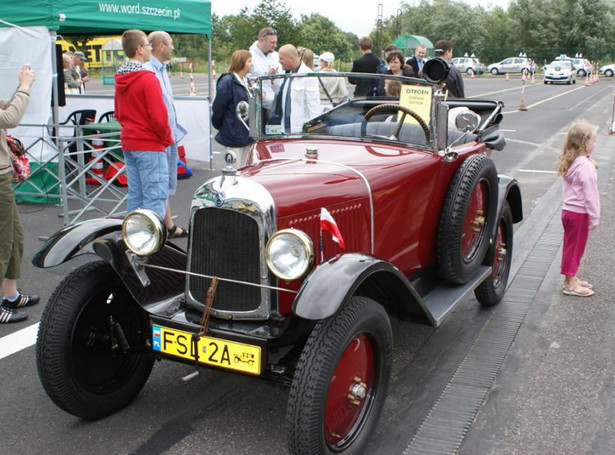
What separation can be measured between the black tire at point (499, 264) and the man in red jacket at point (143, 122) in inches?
109

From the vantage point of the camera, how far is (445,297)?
146 inches

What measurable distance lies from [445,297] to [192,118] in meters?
6.79

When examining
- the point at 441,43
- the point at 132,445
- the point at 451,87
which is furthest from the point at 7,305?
the point at 441,43

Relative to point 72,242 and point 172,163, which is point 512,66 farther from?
point 72,242

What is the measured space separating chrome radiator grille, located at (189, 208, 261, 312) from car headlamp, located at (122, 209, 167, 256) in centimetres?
16

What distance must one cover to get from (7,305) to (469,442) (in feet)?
10.2

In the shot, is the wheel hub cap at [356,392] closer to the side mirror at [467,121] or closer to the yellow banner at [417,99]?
the yellow banner at [417,99]

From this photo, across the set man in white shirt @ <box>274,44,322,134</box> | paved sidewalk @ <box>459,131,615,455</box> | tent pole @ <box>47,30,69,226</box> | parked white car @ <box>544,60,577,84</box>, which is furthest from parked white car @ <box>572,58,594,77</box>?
man in white shirt @ <box>274,44,322,134</box>

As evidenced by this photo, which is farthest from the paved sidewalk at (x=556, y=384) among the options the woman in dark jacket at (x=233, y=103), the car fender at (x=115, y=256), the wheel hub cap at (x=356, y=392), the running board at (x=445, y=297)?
the woman in dark jacket at (x=233, y=103)

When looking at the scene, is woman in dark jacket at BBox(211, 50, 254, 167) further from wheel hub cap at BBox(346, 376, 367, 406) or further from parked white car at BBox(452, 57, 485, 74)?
parked white car at BBox(452, 57, 485, 74)

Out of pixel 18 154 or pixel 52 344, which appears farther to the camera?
pixel 18 154

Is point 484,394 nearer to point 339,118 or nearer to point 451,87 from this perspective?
point 339,118

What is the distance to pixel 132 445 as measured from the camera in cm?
287

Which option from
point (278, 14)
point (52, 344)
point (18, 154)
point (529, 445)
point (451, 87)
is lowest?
point (529, 445)
